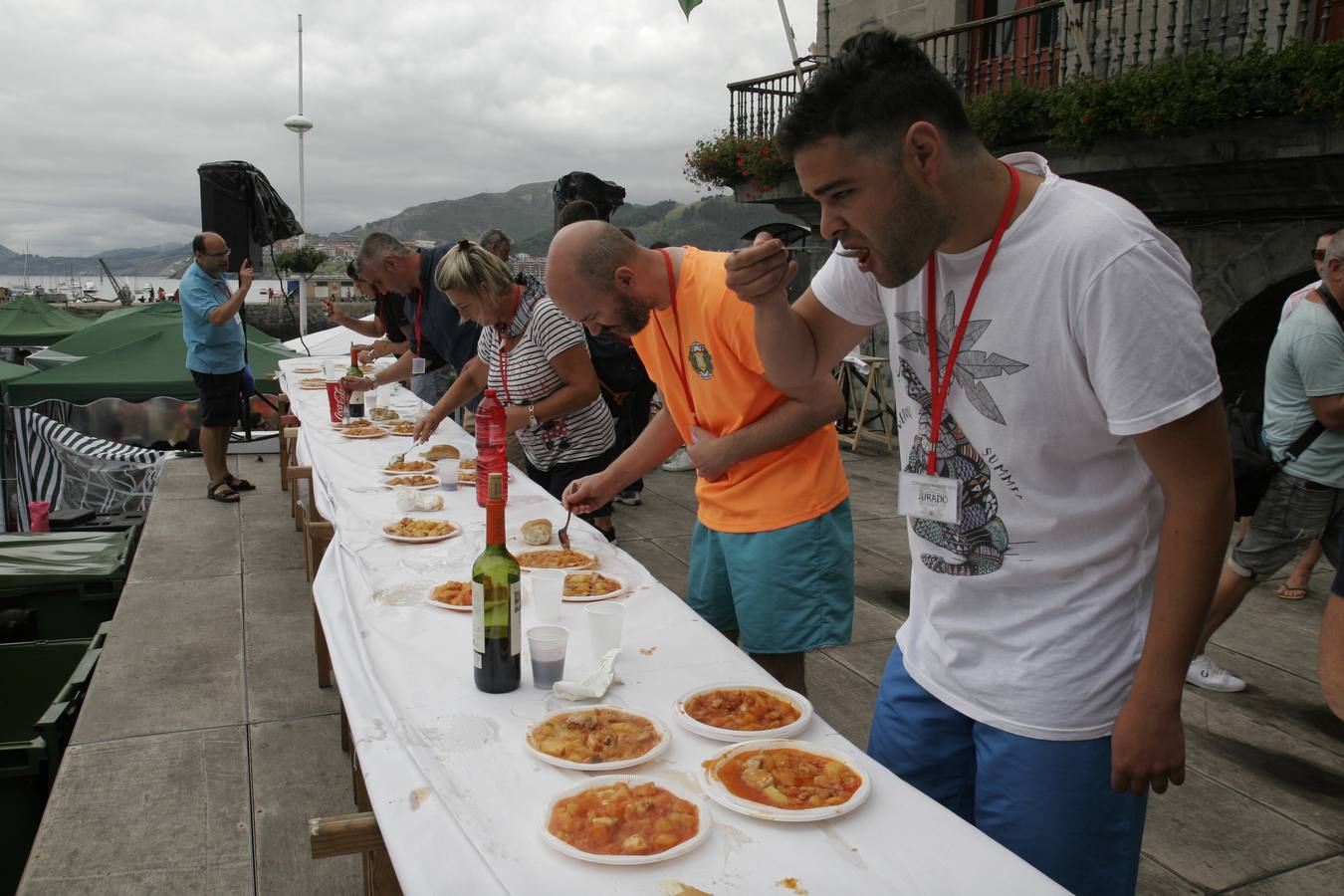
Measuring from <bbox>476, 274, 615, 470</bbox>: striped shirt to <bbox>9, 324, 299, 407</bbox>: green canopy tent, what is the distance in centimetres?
616

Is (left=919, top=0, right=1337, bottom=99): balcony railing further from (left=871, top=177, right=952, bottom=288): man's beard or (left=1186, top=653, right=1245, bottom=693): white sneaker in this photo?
(left=871, top=177, right=952, bottom=288): man's beard

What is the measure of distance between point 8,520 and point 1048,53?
11326 mm

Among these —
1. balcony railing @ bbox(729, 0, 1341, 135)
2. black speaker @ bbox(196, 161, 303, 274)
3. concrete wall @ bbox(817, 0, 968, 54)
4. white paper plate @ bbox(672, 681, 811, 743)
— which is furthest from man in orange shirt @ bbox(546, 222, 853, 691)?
concrete wall @ bbox(817, 0, 968, 54)

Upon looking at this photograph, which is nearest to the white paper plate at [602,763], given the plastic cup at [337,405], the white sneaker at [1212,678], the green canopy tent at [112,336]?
the white sneaker at [1212,678]

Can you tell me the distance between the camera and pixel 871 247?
1.40 metres

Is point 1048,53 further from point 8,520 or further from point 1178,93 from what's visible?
point 8,520

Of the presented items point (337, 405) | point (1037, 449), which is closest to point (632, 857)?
point (1037, 449)

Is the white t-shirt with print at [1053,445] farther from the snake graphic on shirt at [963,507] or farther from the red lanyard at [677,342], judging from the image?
the red lanyard at [677,342]

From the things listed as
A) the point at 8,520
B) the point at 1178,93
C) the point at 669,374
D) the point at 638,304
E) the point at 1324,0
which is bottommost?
the point at 8,520

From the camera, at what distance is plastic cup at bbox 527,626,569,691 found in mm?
1767

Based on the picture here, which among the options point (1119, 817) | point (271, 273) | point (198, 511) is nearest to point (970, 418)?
point (1119, 817)

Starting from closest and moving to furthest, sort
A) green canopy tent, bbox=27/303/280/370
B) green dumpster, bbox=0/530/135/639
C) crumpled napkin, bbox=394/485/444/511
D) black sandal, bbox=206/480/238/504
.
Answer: crumpled napkin, bbox=394/485/444/511 → green dumpster, bbox=0/530/135/639 → black sandal, bbox=206/480/238/504 → green canopy tent, bbox=27/303/280/370

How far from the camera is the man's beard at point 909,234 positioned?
1358 mm

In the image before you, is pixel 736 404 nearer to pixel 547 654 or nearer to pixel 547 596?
pixel 547 596
